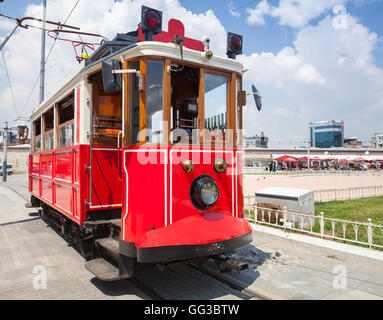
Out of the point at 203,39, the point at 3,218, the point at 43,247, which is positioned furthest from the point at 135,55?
the point at 3,218

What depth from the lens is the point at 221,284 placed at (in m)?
4.76

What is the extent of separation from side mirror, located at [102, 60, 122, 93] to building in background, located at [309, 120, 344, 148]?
147464 millimetres

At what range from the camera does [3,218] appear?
11.2m

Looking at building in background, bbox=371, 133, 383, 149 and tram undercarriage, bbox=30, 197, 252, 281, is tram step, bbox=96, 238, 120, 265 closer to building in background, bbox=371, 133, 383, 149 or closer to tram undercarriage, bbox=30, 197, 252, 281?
tram undercarriage, bbox=30, 197, 252, 281

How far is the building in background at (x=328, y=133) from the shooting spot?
140750 mm

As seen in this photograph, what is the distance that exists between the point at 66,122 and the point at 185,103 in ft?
9.57

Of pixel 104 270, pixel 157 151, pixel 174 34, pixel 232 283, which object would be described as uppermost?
pixel 174 34

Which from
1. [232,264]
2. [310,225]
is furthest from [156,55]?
[310,225]

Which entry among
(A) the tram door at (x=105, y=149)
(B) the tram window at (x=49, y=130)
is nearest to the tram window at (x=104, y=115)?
(A) the tram door at (x=105, y=149)

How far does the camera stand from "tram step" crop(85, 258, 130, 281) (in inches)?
163

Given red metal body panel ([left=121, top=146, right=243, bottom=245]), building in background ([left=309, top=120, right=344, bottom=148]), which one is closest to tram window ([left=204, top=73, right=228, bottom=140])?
red metal body panel ([left=121, top=146, right=243, bottom=245])

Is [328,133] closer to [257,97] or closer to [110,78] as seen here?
[257,97]

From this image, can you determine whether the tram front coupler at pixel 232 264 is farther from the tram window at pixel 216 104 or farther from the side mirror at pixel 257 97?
the side mirror at pixel 257 97
